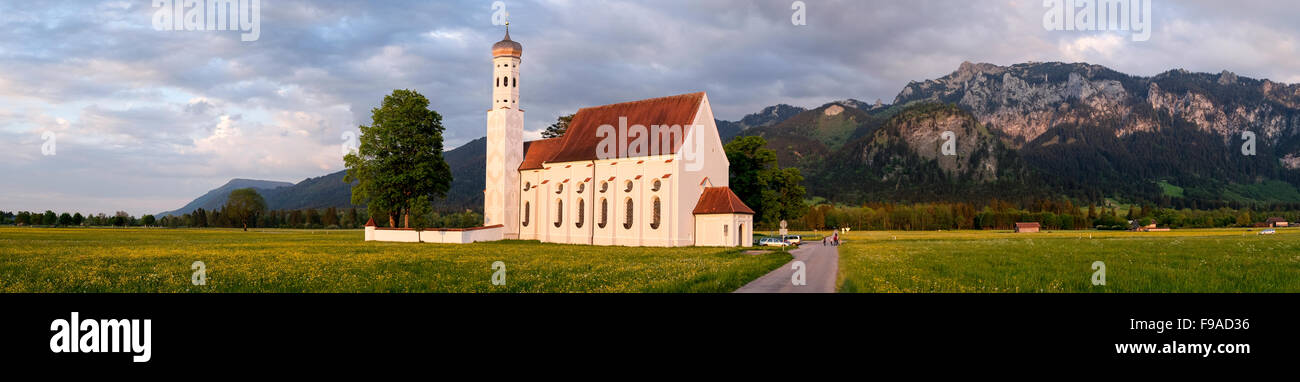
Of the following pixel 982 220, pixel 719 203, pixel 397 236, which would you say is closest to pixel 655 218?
pixel 719 203

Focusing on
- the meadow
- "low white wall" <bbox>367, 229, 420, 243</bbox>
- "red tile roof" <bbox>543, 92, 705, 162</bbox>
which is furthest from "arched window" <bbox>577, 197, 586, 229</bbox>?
the meadow

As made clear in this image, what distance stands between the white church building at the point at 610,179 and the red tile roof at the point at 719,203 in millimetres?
95

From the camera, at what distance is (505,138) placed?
6281cm

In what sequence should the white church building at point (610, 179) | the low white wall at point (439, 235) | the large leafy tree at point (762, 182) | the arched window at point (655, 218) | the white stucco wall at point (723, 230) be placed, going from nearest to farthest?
the white stucco wall at point (723, 230) → the white church building at point (610, 179) → the arched window at point (655, 218) → the low white wall at point (439, 235) → the large leafy tree at point (762, 182)

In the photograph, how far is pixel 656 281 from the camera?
19.5 metres

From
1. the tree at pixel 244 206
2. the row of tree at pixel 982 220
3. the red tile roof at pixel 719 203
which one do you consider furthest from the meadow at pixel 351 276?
the row of tree at pixel 982 220

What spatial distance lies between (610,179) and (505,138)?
1392 centimetres

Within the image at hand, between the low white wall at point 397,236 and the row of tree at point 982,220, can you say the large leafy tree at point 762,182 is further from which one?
the row of tree at point 982,220

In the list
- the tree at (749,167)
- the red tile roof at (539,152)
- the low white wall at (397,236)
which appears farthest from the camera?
the red tile roof at (539,152)

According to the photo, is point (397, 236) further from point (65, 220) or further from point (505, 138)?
point (65, 220)

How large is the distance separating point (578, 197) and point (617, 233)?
5.81 meters

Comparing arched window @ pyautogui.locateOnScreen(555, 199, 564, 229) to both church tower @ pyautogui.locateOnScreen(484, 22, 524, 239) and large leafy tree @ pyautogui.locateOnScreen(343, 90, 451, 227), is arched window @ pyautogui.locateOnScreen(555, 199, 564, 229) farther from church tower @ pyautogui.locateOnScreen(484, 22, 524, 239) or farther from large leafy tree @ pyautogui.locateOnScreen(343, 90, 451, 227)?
large leafy tree @ pyautogui.locateOnScreen(343, 90, 451, 227)

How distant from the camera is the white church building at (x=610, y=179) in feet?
168

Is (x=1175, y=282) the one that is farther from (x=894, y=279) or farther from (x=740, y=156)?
(x=740, y=156)
